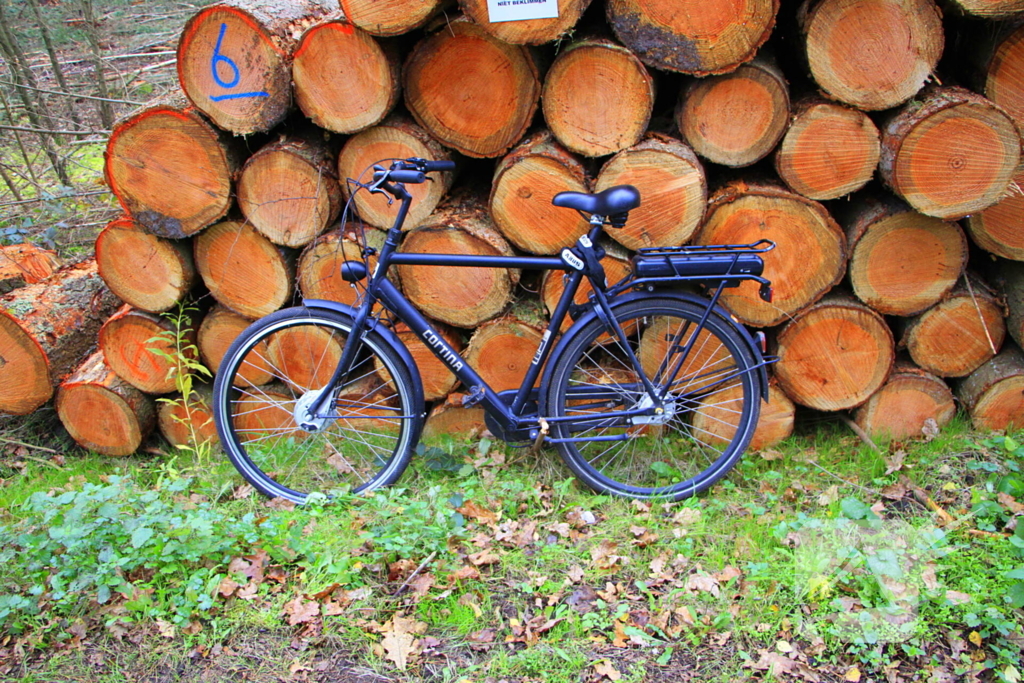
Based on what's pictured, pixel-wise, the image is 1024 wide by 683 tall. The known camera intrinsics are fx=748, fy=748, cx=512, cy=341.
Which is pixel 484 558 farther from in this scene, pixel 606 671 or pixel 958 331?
pixel 958 331

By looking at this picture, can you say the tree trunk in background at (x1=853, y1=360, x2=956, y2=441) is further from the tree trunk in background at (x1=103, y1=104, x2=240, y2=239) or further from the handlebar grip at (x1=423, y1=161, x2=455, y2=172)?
the tree trunk in background at (x1=103, y1=104, x2=240, y2=239)

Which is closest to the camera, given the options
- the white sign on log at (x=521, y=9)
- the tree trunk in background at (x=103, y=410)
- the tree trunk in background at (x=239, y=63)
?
the white sign on log at (x=521, y=9)

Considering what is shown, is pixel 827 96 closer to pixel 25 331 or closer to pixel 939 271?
pixel 939 271

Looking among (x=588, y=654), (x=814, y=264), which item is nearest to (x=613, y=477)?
(x=588, y=654)

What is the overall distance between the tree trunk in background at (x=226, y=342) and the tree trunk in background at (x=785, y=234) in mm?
2298

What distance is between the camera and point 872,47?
9.86 ft

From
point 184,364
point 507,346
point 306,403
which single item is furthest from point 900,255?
point 184,364

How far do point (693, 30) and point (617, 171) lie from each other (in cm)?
62

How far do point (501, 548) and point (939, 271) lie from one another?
234 cm

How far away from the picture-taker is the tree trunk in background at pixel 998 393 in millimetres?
3578

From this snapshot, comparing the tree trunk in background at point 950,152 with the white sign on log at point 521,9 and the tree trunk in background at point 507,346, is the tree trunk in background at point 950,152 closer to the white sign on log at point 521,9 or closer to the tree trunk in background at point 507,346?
the white sign on log at point 521,9

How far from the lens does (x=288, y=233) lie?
11.7 ft

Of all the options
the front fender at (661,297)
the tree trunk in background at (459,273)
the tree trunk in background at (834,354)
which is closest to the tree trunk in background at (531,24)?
the tree trunk in background at (459,273)

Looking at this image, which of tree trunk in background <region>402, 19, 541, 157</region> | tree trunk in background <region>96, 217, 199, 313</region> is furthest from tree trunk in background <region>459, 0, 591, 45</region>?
tree trunk in background <region>96, 217, 199, 313</region>
